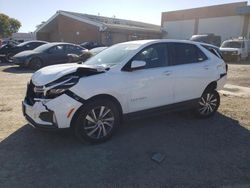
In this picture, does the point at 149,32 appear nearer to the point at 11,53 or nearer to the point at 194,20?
the point at 194,20

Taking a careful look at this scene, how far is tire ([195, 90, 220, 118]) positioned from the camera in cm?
594

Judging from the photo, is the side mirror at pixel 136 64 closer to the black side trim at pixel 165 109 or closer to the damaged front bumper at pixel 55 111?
the black side trim at pixel 165 109

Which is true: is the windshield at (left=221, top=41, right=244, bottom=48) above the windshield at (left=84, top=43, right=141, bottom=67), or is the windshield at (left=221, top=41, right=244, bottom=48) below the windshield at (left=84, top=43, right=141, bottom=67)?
above

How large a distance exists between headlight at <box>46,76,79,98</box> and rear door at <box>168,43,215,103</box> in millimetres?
2025

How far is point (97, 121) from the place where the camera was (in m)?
4.41

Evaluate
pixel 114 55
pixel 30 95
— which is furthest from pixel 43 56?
pixel 30 95

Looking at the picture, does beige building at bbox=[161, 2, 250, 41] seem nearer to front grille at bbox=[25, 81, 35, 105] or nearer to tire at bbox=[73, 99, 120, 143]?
tire at bbox=[73, 99, 120, 143]

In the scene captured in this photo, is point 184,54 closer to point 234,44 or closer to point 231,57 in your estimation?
point 231,57

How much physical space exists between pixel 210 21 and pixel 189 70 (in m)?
33.0

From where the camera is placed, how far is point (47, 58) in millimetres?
14172

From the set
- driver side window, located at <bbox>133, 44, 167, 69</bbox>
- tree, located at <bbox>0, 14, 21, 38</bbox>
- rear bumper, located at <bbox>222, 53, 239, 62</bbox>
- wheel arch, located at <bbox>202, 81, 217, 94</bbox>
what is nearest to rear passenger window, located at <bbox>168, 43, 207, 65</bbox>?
driver side window, located at <bbox>133, 44, 167, 69</bbox>

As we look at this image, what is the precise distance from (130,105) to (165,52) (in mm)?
1319

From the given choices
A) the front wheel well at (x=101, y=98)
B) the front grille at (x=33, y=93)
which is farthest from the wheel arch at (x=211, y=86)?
the front grille at (x=33, y=93)

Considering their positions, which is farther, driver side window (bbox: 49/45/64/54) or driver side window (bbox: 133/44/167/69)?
driver side window (bbox: 49/45/64/54)
